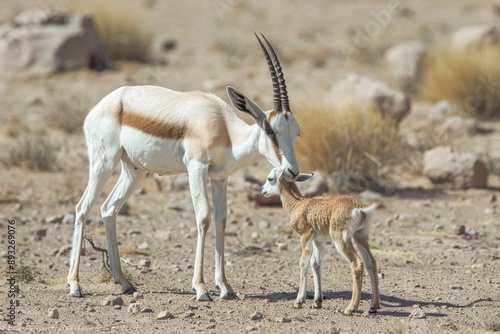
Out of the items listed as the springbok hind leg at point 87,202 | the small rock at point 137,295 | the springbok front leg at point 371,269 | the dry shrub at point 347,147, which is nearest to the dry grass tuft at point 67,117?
the dry shrub at point 347,147

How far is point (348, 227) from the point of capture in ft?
24.3

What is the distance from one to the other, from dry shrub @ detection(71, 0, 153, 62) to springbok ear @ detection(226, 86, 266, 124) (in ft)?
46.3

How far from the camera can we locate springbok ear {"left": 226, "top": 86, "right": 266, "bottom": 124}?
7719 mm

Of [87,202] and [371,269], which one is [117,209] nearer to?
[87,202]

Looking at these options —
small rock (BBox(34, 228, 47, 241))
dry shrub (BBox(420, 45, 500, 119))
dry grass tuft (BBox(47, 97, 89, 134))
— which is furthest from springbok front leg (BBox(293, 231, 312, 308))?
dry shrub (BBox(420, 45, 500, 119))

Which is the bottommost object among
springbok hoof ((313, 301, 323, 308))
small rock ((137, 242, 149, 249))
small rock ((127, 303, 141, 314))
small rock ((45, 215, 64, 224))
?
small rock ((127, 303, 141, 314))

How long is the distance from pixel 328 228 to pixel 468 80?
10.6 meters

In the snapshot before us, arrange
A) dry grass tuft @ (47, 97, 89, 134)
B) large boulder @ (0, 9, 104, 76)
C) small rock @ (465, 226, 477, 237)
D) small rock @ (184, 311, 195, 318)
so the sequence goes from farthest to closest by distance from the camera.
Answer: large boulder @ (0, 9, 104, 76) < dry grass tuft @ (47, 97, 89, 134) < small rock @ (465, 226, 477, 237) < small rock @ (184, 311, 195, 318)

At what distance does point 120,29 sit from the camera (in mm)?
22172

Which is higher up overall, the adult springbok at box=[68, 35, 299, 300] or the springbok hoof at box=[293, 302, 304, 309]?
the adult springbok at box=[68, 35, 299, 300]

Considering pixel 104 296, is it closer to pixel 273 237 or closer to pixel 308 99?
pixel 273 237

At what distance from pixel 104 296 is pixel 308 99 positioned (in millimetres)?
6791

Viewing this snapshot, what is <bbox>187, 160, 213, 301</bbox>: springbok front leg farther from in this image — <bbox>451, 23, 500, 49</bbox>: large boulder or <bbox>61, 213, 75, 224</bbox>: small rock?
<bbox>451, 23, 500, 49</bbox>: large boulder

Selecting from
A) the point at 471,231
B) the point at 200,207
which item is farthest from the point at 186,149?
the point at 471,231
